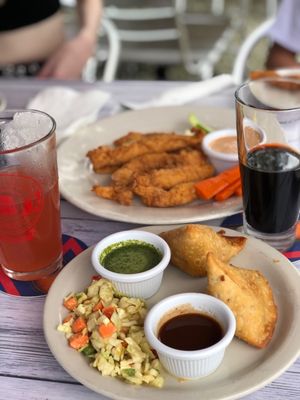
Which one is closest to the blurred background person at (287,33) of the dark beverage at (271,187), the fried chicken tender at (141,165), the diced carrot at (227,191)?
the fried chicken tender at (141,165)

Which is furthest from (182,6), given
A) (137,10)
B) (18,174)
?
(18,174)

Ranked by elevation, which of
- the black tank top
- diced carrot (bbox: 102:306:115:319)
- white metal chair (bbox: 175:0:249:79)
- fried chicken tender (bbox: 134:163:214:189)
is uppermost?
the black tank top

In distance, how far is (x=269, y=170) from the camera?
1.27 metres

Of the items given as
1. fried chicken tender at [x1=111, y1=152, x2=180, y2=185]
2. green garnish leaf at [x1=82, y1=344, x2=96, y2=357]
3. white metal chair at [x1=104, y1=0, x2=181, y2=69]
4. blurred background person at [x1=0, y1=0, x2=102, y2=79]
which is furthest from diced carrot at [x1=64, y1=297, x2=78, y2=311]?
white metal chair at [x1=104, y1=0, x2=181, y2=69]

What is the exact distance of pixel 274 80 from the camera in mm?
1626

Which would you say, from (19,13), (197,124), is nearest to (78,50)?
(19,13)

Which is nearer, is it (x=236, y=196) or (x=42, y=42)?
(x=236, y=196)

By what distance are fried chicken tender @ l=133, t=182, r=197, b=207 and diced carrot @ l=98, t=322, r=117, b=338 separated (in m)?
0.50

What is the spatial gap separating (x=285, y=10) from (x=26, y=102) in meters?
1.34

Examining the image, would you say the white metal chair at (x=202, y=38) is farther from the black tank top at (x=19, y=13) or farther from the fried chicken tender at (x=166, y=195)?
the fried chicken tender at (x=166, y=195)

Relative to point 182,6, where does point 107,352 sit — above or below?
above

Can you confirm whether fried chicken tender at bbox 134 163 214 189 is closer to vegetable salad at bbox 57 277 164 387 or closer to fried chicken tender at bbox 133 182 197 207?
fried chicken tender at bbox 133 182 197 207

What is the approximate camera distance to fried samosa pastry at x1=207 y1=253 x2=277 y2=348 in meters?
1.02

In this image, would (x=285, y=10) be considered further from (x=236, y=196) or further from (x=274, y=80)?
(x=236, y=196)
